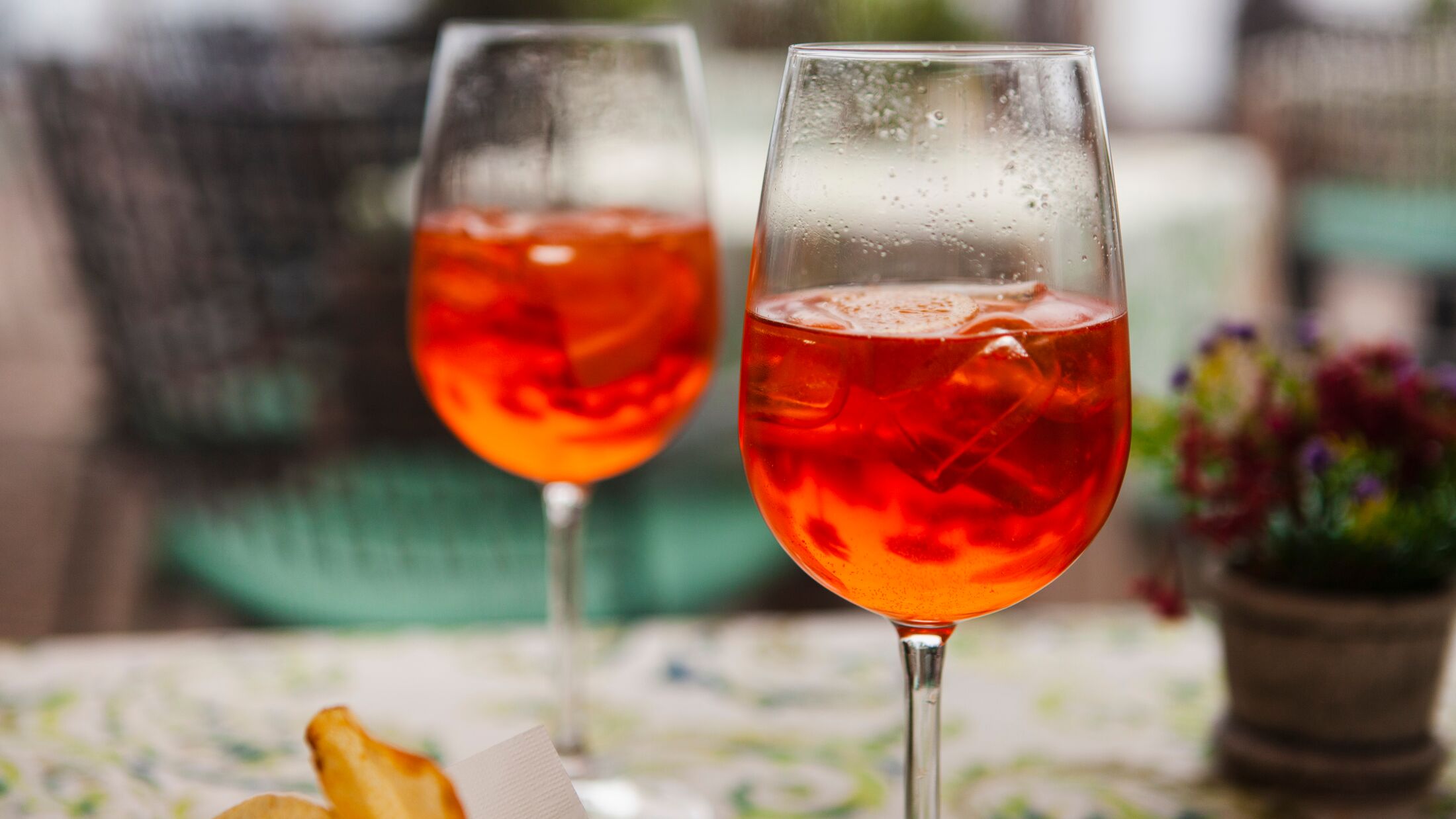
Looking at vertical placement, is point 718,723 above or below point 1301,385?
below

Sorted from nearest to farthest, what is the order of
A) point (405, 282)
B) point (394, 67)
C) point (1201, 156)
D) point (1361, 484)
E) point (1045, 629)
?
1. point (1361, 484)
2. point (1045, 629)
3. point (405, 282)
4. point (394, 67)
5. point (1201, 156)

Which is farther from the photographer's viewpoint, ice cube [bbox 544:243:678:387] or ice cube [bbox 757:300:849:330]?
ice cube [bbox 544:243:678:387]

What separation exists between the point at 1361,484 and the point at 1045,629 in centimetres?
33

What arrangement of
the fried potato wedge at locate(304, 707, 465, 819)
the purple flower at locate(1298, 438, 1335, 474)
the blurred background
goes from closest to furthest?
the fried potato wedge at locate(304, 707, 465, 819) < the purple flower at locate(1298, 438, 1335, 474) < the blurred background

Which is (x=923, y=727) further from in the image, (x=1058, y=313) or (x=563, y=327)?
(x=563, y=327)

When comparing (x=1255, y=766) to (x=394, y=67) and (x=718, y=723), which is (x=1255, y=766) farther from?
(x=394, y=67)

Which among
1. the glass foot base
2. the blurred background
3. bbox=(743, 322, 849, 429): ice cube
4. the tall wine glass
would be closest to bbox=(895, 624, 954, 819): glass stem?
the tall wine glass

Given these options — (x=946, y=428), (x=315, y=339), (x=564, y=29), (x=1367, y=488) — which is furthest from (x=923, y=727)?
(x=315, y=339)

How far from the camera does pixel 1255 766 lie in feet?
2.79

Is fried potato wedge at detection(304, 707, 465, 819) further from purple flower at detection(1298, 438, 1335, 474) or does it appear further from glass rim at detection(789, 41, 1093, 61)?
purple flower at detection(1298, 438, 1335, 474)

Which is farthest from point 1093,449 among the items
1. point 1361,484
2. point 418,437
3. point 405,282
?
point 405,282

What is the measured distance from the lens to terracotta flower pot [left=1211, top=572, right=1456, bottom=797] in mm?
825

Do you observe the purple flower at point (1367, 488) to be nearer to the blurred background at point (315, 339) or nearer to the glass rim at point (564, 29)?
the blurred background at point (315, 339)

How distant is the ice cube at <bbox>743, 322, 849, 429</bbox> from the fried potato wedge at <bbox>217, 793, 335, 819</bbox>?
25cm
